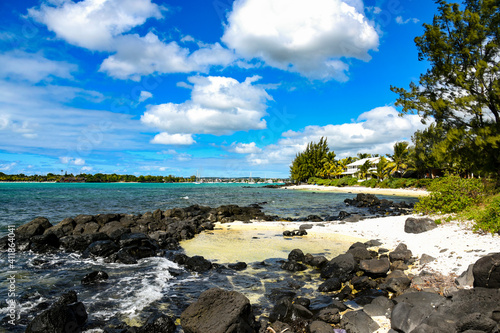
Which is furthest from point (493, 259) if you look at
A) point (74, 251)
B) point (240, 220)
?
point (240, 220)

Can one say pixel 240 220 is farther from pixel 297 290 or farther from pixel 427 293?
pixel 427 293

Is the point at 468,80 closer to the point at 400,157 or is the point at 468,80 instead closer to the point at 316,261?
the point at 316,261

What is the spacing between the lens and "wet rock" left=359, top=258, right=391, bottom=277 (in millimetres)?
9242

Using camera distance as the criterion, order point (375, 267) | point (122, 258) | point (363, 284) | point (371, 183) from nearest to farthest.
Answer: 1. point (363, 284)
2. point (375, 267)
3. point (122, 258)
4. point (371, 183)

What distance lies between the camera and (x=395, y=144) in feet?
243

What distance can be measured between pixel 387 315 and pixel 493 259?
291 cm

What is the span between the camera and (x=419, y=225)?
43.9 feet

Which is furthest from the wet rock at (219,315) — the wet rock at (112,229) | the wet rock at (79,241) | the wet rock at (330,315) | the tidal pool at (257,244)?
the wet rock at (112,229)

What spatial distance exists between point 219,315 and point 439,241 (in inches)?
387

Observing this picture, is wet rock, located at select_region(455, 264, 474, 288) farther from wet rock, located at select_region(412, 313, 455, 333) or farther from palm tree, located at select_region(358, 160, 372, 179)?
palm tree, located at select_region(358, 160, 372, 179)

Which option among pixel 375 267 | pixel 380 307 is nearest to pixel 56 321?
pixel 380 307

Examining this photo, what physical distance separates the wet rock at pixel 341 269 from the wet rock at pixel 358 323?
298cm

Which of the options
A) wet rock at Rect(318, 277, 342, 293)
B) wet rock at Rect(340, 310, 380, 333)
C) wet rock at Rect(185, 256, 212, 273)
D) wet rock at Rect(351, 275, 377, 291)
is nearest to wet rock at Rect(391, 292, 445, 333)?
wet rock at Rect(340, 310, 380, 333)

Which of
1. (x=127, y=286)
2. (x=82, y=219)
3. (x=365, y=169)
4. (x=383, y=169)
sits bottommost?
(x=127, y=286)
